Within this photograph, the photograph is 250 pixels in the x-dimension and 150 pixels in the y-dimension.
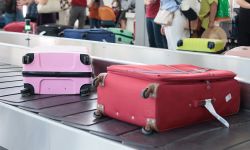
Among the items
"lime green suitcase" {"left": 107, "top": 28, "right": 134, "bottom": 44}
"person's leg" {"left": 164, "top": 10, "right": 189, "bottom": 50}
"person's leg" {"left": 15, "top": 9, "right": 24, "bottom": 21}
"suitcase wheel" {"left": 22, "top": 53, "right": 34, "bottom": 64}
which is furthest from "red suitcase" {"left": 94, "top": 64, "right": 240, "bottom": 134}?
"person's leg" {"left": 15, "top": 9, "right": 24, "bottom": 21}

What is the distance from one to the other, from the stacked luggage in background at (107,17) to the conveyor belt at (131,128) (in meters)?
5.81

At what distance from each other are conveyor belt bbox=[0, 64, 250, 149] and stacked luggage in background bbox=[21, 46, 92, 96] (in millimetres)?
74

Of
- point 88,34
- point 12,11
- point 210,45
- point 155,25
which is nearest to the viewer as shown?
point 210,45

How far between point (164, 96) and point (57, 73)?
739mm

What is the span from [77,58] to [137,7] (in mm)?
3146

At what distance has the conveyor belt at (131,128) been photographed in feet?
3.73

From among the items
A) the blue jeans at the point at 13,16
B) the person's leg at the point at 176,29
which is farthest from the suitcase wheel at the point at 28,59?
the blue jeans at the point at 13,16

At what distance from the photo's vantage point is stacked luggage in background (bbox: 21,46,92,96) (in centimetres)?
181

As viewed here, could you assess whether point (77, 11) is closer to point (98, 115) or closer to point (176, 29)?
point (176, 29)

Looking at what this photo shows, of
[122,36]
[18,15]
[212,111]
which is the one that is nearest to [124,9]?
[18,15]

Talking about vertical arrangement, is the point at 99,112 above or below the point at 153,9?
below

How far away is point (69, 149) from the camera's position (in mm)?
1275

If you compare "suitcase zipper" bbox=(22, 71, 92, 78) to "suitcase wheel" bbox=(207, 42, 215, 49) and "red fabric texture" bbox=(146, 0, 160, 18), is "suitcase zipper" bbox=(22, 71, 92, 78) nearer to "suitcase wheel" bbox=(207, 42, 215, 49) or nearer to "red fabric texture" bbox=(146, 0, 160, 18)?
"suitcase wheel" bbox=(207, 42, 215, 49)

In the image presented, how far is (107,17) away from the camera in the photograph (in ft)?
24.6
